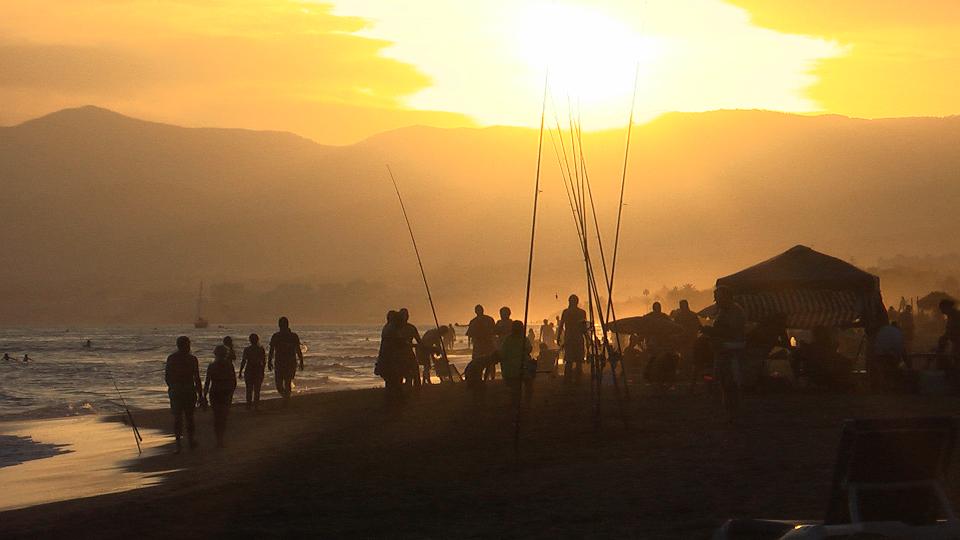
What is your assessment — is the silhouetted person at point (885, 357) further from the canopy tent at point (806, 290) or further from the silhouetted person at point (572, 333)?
the silhouetted person at point (572, 333)

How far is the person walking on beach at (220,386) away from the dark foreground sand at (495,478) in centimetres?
36

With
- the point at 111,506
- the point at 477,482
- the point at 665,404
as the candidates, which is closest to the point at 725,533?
the point at 477,482

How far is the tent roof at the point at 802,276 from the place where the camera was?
840 inches

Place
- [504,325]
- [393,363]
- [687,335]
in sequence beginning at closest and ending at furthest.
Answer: [393,363] → [504,325] → [687,335]

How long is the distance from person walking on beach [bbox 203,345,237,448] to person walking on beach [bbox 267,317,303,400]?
14.9ft

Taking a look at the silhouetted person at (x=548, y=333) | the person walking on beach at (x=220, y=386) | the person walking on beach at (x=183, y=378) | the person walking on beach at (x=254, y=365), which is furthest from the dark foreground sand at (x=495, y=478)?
the silhouetted person at (x=548, y=333)

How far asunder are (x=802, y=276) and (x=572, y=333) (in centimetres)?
410

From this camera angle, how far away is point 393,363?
18.0m

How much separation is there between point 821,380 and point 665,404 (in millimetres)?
2960

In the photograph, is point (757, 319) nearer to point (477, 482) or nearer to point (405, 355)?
point (405, 355)

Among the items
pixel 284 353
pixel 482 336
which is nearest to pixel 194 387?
pixel 284 353

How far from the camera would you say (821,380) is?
62.5 feet

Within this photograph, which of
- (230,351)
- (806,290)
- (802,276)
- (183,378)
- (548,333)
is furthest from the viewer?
(548,333)

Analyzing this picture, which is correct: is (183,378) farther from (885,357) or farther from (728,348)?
(885,357)
